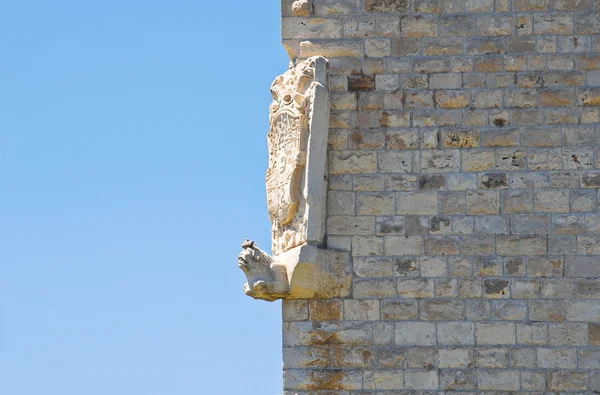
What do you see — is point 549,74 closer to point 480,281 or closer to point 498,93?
point 498,93

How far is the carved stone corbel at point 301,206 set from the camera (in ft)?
38.3

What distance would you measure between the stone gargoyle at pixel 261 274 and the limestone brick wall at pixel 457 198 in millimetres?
200

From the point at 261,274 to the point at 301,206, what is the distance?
1.86ft

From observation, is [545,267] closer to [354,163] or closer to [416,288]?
[416,288]

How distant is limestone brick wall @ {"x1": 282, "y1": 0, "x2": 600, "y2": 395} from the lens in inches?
458

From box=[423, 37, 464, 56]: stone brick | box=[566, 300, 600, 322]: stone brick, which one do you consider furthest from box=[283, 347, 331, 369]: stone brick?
box=[423, 37, 464, 56]: stone brick

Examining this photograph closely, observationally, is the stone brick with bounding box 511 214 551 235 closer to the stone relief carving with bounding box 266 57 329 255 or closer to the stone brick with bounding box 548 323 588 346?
the stone brick with bounding box 548 323 588 346

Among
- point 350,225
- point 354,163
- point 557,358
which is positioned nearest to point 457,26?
point 354,163

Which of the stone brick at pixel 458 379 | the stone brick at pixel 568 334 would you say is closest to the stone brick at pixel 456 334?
the stone brick at pixel 458 379

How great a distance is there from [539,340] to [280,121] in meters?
2.44

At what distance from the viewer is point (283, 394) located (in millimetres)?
11664

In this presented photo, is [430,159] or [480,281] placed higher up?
[430,159]

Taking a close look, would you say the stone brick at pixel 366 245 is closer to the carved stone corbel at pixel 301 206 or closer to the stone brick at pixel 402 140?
the carved stone corbel at pixel 301 206

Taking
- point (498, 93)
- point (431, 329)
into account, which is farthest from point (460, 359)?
point (498, 93)
